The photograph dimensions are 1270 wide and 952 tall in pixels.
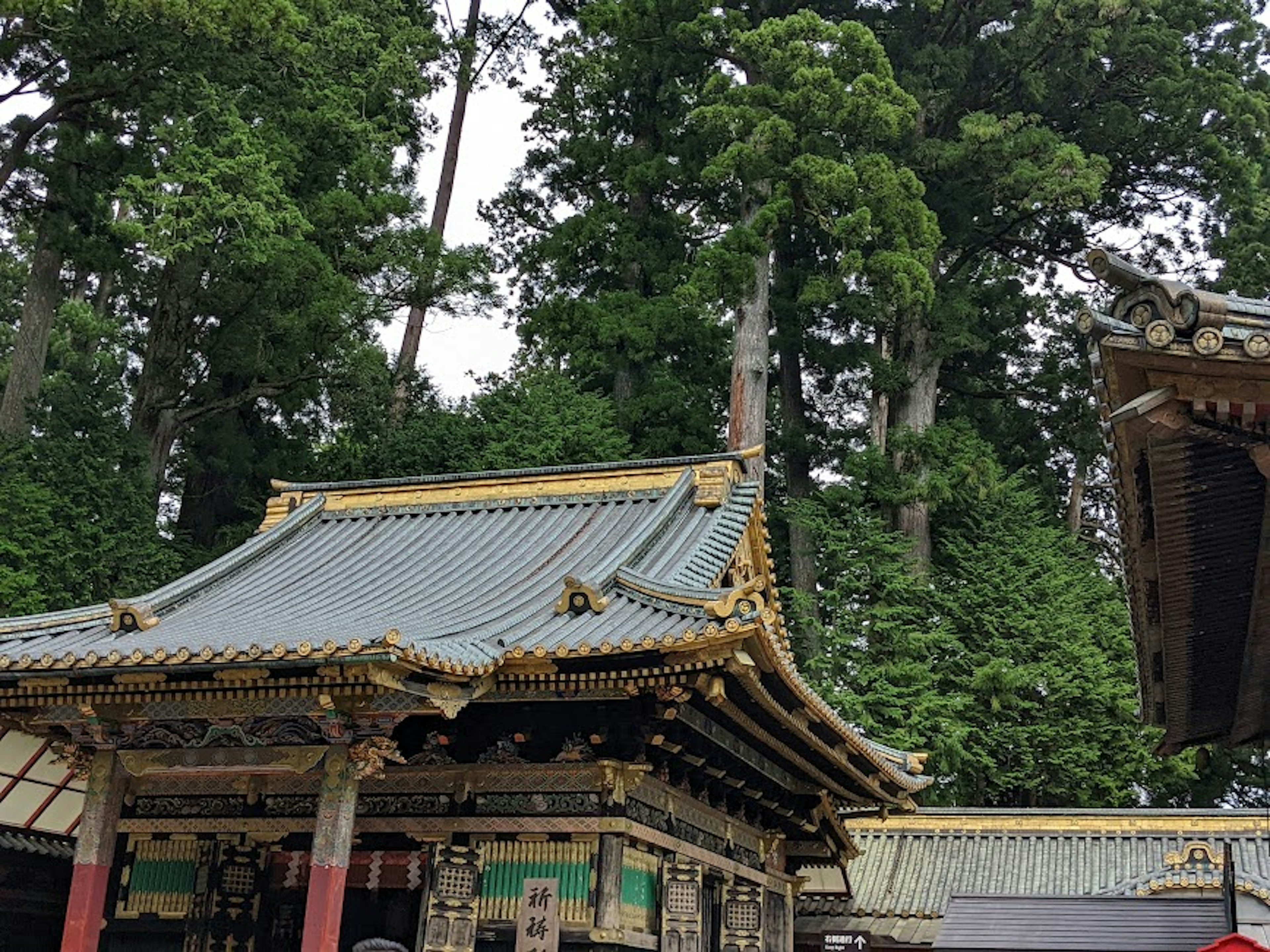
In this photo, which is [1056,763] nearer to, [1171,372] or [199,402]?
[199,402]

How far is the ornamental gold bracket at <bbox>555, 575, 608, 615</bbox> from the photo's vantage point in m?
10.7

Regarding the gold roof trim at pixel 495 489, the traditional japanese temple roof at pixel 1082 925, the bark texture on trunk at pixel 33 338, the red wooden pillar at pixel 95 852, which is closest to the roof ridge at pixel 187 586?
the gold roof trim at pixel 495 489

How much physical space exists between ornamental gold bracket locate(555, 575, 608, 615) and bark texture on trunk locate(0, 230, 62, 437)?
15.7 metres

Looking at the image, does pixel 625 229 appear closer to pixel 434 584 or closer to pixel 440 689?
pixel 434 584

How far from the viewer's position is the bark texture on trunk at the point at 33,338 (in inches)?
919

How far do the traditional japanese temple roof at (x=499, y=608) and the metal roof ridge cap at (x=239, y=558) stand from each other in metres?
0.03

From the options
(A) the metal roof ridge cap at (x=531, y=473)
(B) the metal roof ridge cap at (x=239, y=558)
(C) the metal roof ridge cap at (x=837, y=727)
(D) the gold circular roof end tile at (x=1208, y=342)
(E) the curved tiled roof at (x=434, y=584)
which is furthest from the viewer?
(A) the metal roof ridge cap at (x=531, y=473)

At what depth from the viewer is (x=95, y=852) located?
1041cm

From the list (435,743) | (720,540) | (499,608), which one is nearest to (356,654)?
(435,743)

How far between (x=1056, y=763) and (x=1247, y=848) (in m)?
4.59

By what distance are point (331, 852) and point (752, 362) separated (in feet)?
61.6

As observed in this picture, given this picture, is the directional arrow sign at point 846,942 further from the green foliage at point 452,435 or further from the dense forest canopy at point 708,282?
the green foliage at point 452,435

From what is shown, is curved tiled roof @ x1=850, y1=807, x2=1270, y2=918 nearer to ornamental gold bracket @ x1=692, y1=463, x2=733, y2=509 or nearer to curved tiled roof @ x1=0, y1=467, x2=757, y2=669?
ornamental gold bracket @ x1=692, y1=463, x2=733, y2=509

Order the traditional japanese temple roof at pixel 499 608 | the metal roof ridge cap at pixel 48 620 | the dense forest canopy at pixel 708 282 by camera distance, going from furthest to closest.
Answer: the dense forest canopy at pixel 708 282 < the metal roof ridge cap at pixel 48 620 < the traditional japanese temple roof at pixel 499 608
